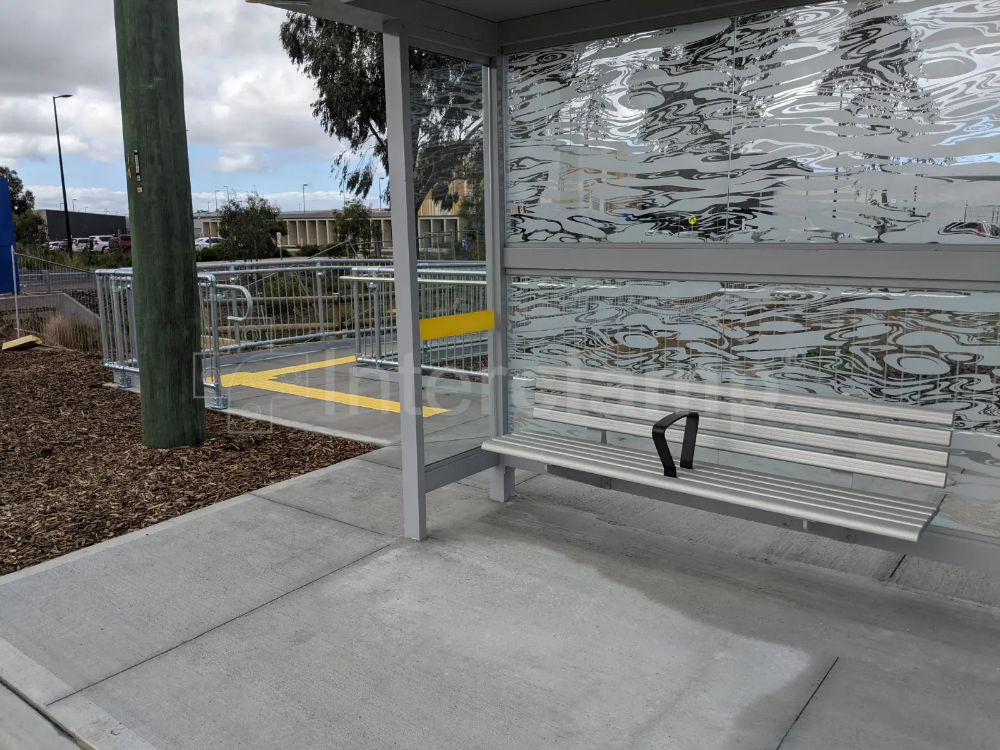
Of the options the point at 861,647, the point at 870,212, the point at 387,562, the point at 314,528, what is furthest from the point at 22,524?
the point at 870,212

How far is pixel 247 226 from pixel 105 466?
800 inches

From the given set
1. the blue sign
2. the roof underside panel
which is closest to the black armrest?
the roof underside panel

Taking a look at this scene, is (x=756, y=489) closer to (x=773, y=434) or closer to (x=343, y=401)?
(x=773, y=434)

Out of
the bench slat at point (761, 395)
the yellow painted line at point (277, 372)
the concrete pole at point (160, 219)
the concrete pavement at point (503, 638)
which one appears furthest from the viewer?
the yellow painted line at point (277, 372)

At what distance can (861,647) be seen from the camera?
337 cm

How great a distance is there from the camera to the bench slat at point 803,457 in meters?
3.55

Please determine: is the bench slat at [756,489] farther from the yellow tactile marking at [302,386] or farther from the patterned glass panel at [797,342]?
the yellow tactile marking at [302,386]

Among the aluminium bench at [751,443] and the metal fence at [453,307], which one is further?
the metal fence at [453,307]

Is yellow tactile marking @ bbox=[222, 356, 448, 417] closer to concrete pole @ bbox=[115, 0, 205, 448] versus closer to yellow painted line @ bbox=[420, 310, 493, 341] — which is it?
concrete pole @ bbox=[115, 0, 205, 448]

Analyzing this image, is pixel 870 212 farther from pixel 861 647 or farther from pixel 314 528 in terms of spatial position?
pixel 314 528

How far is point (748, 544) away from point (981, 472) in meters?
1.23

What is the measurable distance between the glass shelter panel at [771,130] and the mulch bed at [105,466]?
2738mm

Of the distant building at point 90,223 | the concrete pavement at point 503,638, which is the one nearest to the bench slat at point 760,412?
the concrete pavement at point 503,638

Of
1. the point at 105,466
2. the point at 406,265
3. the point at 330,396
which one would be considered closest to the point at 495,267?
the point at 406,265
